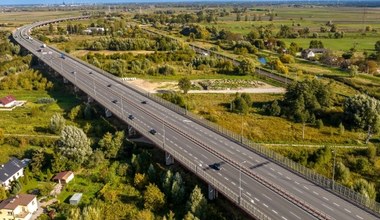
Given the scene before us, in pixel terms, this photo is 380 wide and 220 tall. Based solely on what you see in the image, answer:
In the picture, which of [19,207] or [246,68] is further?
[246,68]

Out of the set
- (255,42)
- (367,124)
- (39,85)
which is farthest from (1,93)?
(255,42)

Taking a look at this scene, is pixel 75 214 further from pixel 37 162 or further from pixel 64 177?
pixel 37 162

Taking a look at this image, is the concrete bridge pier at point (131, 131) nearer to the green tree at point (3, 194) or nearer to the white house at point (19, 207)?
the white house at point (19, 207)

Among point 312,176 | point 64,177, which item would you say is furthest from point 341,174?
point 64,177

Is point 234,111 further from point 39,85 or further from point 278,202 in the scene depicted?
point 39,85

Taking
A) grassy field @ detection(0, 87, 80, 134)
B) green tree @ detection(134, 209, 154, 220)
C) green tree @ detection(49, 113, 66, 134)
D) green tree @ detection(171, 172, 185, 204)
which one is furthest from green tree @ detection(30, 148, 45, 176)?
green tree @ detection(171, 172, 185, 204)

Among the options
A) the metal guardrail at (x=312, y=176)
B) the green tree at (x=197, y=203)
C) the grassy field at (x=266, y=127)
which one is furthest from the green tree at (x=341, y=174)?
the green tree at (x=197, y=203)
